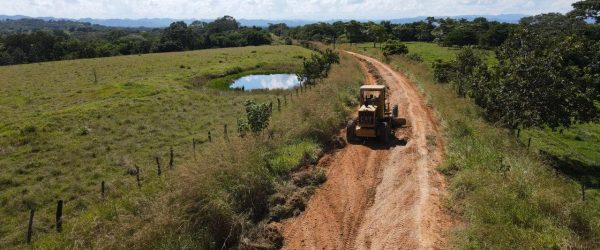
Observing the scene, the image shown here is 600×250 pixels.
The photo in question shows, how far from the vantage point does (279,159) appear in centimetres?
1572

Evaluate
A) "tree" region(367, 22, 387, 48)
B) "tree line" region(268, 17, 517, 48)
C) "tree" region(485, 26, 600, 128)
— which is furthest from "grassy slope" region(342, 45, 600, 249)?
"tree" region(367, 22, 387, 48)

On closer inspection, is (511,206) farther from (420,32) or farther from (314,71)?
(420,32)

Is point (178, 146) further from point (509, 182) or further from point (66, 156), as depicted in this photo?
point (509, 182)

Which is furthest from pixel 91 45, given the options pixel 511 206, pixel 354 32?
pixel 511 206

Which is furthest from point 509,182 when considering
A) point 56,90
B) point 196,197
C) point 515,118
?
point 56,90

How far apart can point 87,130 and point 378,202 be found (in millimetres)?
23883

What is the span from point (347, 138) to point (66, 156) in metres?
16.8

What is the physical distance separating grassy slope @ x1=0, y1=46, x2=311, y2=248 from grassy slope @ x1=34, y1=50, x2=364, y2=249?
5.73 ft

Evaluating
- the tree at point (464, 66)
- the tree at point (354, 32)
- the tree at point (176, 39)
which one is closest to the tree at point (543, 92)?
the tree at point (464, 66)

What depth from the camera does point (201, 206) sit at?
1106cm

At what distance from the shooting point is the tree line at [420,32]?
8819 centimetres

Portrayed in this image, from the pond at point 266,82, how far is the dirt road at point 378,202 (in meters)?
33.4

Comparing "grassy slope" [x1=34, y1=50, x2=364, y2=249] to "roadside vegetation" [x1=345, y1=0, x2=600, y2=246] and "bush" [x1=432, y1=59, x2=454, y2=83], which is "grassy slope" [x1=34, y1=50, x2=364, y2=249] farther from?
"bush" [x1=432, y1=59, x2=454, y2=83]

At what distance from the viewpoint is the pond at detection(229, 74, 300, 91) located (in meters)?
51.8
